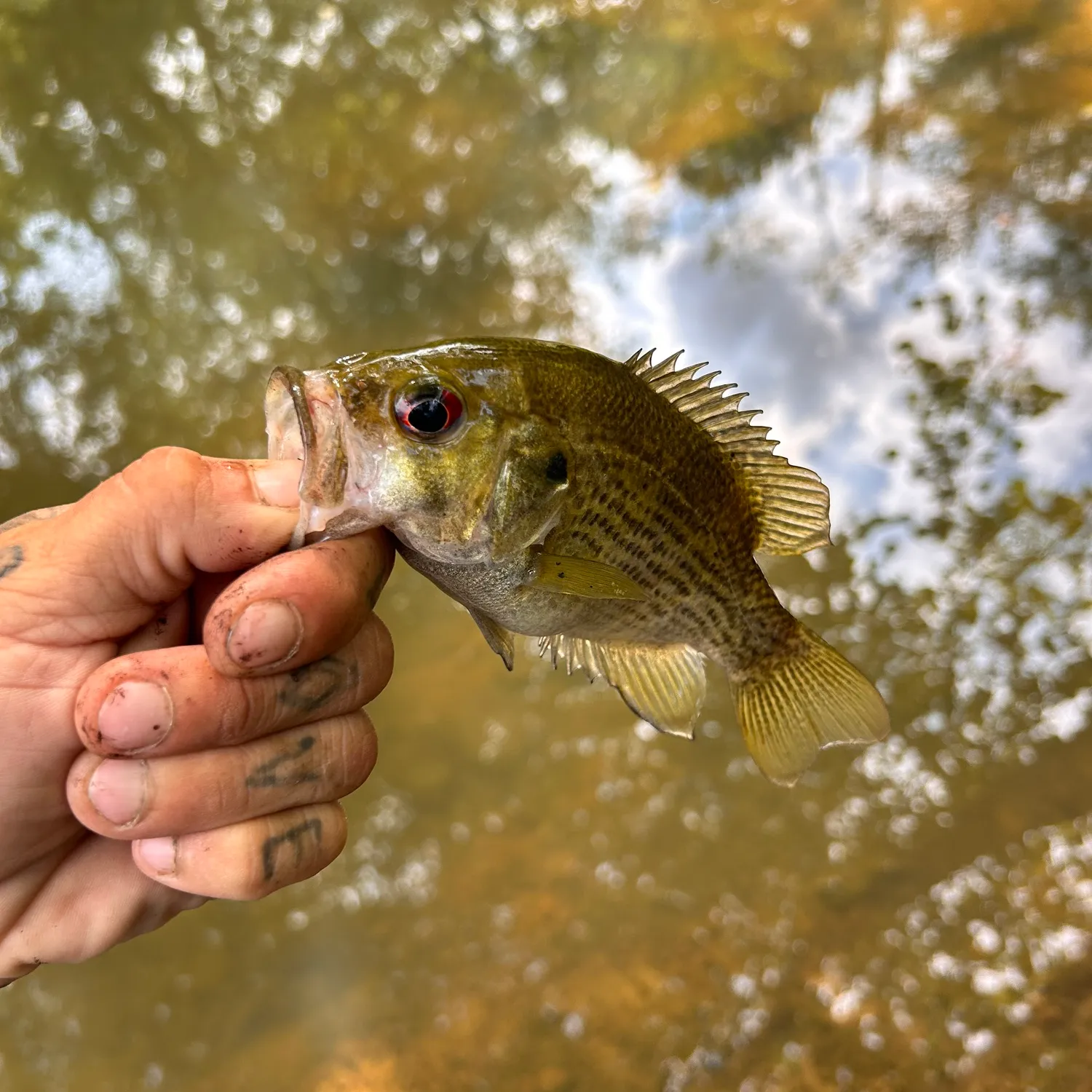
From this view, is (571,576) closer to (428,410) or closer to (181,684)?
(428,410)

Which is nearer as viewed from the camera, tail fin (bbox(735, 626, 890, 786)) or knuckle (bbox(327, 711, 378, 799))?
knuckle (bbox(327, 711, 378, 799))

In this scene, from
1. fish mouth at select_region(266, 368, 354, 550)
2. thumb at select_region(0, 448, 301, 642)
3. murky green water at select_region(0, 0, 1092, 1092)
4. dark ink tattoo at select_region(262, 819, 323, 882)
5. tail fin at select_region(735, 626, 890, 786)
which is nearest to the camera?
fish mouth at select_region(266, 368, 354, 550)

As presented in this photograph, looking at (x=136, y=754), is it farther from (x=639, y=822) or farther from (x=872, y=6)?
(x=872, y=6)

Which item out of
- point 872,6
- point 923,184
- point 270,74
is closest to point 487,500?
point 923,184

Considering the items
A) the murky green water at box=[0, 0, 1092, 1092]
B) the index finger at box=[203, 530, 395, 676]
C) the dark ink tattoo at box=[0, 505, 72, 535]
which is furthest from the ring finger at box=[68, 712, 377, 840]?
the murky green water at box=[0, 0, 1092, 1092]

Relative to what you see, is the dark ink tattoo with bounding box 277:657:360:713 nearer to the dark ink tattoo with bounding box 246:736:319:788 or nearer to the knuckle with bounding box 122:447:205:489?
the dark ink tattoo with bounding box 246:736:319:788

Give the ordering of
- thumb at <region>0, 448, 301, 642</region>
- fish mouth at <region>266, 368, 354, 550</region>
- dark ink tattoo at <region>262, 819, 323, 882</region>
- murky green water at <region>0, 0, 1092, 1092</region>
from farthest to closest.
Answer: murky green water at <region>0, 0, 1092, 1092</region> < dark ink tattoo at <region>262, 819, 323, 882</region> < thumb at <region>0, 448, 301, 642</region> < fish mouth at <region>266, 368, 354, 550</region>

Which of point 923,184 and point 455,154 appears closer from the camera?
point 923,184
